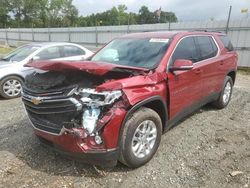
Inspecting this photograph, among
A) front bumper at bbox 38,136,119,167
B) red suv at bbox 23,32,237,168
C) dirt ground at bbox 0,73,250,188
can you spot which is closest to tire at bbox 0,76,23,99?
dirt ground at bbox 0,73,250,188

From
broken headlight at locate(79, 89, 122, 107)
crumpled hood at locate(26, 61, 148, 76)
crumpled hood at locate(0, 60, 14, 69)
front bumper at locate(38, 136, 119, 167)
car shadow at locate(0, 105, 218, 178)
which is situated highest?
crumpled hood at locate(26, 61, 148, 76)

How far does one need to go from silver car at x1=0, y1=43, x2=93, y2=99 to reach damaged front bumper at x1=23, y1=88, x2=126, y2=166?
4.00 meters

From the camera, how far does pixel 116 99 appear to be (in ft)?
11.1

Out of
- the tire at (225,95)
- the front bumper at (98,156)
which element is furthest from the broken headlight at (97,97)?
the tire at (225,95)

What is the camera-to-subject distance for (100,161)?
135 inches

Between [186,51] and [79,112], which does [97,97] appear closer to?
[79,112]

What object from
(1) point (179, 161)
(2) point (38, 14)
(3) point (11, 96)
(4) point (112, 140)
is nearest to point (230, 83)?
(1) point (179, 161)

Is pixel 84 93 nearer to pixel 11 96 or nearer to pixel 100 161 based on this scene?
pixel 100 161

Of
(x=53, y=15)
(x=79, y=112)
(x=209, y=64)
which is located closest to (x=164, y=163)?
(x=79, y=112)

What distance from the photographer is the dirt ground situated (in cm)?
359

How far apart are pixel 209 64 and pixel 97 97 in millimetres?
2894

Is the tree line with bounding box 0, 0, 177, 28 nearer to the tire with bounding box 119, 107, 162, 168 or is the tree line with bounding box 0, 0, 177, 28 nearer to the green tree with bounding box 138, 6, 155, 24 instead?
the green tree with bounding box 138, 6, 155, 24

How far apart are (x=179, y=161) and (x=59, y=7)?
90972 mm

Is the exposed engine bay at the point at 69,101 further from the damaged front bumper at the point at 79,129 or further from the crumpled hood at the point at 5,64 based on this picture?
the crumpled hood at the point at 5,64
